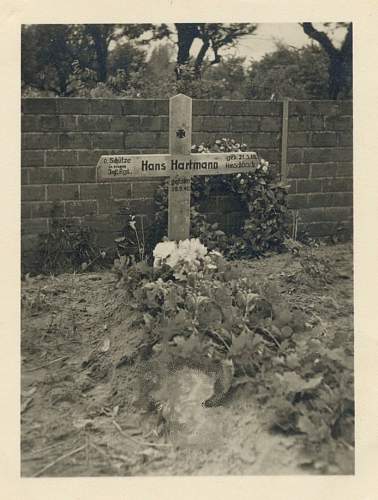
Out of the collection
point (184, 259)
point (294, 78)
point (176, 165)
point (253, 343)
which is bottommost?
point (253, 343)

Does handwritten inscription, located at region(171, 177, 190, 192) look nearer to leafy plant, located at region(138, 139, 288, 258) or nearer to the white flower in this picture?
the white flower

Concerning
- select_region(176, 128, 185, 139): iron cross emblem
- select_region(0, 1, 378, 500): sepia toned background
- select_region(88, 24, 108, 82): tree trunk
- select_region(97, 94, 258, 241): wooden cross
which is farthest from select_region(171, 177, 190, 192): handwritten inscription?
select_region(88, 24, 108, 82): tree trunk

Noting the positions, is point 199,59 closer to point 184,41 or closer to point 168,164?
point 184,41

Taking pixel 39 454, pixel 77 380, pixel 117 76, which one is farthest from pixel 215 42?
pixel 39 454

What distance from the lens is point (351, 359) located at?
2.76 m

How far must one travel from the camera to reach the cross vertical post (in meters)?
3.98

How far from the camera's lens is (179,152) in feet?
13.1

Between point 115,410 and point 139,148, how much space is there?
254 cm

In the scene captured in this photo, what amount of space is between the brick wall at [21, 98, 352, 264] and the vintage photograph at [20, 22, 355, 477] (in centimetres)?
1

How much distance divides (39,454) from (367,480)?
4.68 feet

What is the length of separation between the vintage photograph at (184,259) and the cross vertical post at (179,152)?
0.04ft

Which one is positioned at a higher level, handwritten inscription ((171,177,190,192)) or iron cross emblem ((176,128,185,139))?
iron cross emblem ((176,128,185,139))

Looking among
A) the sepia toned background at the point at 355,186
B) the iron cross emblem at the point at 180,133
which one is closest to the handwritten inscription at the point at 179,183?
the iron cross emblem at the point at 180,133

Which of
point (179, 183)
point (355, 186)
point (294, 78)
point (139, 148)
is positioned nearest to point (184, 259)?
point (179, 183)
